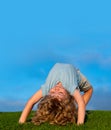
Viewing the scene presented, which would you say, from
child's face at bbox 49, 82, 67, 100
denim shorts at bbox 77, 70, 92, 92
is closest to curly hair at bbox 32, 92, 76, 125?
child's face at bbox 49, 82, 67, 100

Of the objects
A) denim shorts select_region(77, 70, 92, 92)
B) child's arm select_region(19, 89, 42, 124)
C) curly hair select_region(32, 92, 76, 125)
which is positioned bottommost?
curly hair select_region(32, 92, 76, 125)

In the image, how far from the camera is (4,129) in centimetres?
963

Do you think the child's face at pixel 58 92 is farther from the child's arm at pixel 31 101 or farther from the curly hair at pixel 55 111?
the child's arm at pixel 31 101

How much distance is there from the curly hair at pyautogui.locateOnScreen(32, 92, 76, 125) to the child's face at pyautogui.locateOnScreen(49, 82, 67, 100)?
0.13 meters

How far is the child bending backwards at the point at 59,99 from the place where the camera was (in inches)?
379

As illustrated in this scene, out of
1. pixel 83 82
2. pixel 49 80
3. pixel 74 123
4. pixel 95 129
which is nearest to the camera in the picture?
pixel 95 129

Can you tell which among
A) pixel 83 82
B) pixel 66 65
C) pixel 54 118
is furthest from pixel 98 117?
pixel 54 118

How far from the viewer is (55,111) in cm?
959

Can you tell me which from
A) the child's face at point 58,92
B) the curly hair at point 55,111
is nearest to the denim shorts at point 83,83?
the child's face at point 58,92

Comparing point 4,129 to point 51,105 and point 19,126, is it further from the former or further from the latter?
point 51,105

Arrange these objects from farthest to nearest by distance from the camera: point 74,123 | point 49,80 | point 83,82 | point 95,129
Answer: point 83,82
point 49,80
point 74,123
point 95,129

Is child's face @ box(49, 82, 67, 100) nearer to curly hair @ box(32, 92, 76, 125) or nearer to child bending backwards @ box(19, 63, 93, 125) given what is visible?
child bending backwards @ box(19, 63, 93, 125)

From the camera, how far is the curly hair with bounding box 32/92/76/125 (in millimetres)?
9586

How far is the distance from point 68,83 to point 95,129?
1707mm
